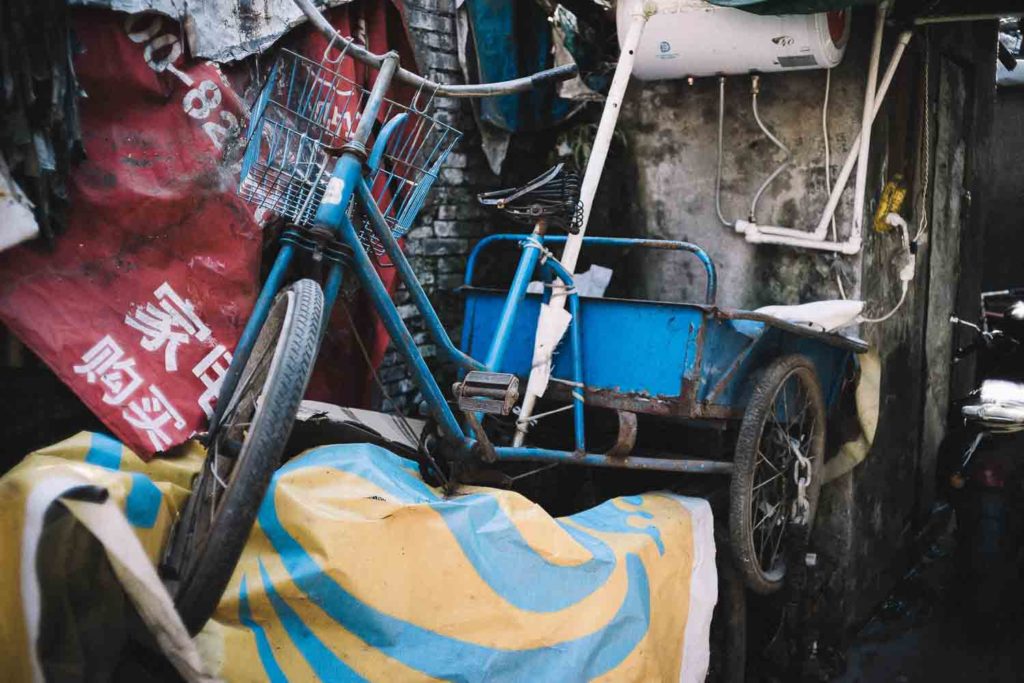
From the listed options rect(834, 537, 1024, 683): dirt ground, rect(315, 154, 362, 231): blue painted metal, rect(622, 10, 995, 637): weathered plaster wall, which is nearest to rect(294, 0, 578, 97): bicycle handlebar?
rect(315, 154, 362, 231): blue painted metal

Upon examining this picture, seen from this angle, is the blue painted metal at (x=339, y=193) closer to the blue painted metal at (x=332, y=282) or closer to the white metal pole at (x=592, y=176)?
the blue painted metal at (x=332, y=282)

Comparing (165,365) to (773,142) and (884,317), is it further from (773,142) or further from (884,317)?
(884,317)

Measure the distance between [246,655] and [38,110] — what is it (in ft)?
5.59

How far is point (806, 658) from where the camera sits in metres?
4.32

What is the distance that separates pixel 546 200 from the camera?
3404mm

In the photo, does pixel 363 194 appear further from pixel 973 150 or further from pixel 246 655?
pixel 973 150

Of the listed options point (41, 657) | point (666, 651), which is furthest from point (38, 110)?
point (666, 651)

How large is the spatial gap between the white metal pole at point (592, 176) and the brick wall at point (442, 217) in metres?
1.08

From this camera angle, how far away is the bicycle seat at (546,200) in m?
3.40

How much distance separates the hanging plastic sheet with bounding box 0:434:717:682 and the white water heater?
2167 millimetres

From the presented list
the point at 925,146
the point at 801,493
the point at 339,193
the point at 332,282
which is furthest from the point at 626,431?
the point at 925,146

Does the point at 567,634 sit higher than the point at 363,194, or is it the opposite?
the point at 363,194

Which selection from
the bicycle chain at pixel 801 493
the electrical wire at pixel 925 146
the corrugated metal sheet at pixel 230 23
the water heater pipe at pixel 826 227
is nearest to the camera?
the corrugated metal sheet at pixel 230 23

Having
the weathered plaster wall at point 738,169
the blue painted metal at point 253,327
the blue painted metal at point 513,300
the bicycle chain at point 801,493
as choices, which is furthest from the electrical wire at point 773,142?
the blue painted metal at point 253,327
